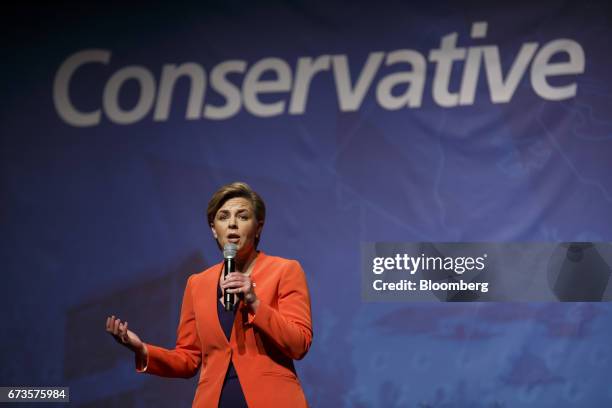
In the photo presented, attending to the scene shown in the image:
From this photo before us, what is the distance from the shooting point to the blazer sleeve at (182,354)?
255 cm

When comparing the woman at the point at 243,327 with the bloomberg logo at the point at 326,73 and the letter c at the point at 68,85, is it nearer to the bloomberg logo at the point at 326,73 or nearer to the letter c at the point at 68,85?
the bloomberg logo at the point at 326,73

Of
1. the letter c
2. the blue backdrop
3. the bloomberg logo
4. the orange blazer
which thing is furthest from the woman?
the letter c

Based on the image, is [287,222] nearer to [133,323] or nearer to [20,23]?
[133,323]

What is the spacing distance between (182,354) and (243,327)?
0.32 metres

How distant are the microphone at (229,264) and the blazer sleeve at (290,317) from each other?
0.24 ft

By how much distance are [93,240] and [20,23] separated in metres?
1.40

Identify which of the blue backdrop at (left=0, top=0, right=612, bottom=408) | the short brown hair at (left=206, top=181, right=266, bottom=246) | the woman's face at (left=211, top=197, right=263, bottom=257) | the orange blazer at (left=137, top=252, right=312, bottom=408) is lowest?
the orange blazer at (left=137, top=252, right=312, bottom=408)

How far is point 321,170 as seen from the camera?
4.46 meters

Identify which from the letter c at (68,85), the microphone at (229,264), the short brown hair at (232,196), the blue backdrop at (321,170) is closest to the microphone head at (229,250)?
the microphone at (229,264)

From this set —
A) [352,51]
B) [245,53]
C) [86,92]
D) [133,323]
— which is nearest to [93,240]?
[133,323]

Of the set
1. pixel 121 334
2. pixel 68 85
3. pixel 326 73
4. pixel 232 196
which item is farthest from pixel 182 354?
pixel 68 85

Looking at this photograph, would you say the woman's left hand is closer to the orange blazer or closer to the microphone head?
the orange blazer

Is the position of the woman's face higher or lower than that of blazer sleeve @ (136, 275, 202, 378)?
higher

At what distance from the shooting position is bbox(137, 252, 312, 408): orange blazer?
2.34 m
